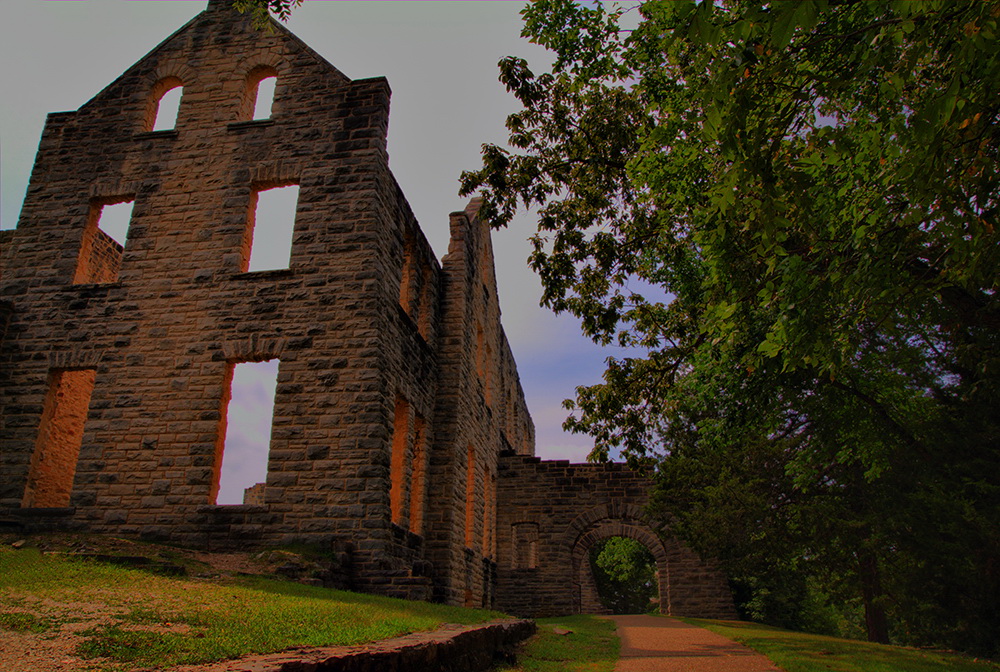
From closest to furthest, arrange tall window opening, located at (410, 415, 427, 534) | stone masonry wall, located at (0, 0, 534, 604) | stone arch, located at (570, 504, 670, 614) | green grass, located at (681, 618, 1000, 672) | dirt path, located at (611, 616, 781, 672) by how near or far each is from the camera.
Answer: green grass, located at (681, 618, 1000, 672) < dirt path, located at (611, 616, 781, 672) < stone masonry wall, located at (0, 0, 534, 604) < tall window opening, located at (410, 415, 427, 534) < stone arch, located at (570, 504, 670, 614)

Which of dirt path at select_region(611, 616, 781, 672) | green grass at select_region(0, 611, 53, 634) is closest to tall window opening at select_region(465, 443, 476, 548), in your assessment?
dirt path at select_region(611, 616, 781, 672)

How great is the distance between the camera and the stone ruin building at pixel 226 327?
11242 mm

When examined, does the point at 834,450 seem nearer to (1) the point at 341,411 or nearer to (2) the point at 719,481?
(2) the point at 719,481

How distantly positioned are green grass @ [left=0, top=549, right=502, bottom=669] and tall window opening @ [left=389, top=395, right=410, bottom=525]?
4.33m

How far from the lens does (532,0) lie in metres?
9.51

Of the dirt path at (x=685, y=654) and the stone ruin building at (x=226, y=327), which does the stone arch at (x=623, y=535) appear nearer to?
the stone ruin building at (x=226, y=327)

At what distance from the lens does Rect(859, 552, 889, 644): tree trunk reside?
43.5 ft

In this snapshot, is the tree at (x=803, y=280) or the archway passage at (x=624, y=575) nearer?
the tree at (x=803, y=280)

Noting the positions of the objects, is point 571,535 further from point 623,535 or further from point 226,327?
point 226,327

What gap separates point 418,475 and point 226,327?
5024mm

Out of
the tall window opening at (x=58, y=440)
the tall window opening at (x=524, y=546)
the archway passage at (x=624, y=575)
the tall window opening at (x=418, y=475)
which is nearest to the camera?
the tall window opening at (x=58, y=440)

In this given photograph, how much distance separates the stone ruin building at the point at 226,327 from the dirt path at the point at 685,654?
11.4ft

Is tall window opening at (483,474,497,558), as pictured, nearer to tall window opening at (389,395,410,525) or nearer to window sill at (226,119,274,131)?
tall window opening at (389,395,410,525)

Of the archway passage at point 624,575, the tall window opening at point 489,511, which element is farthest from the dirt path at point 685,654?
the archway passage at point 624,575
